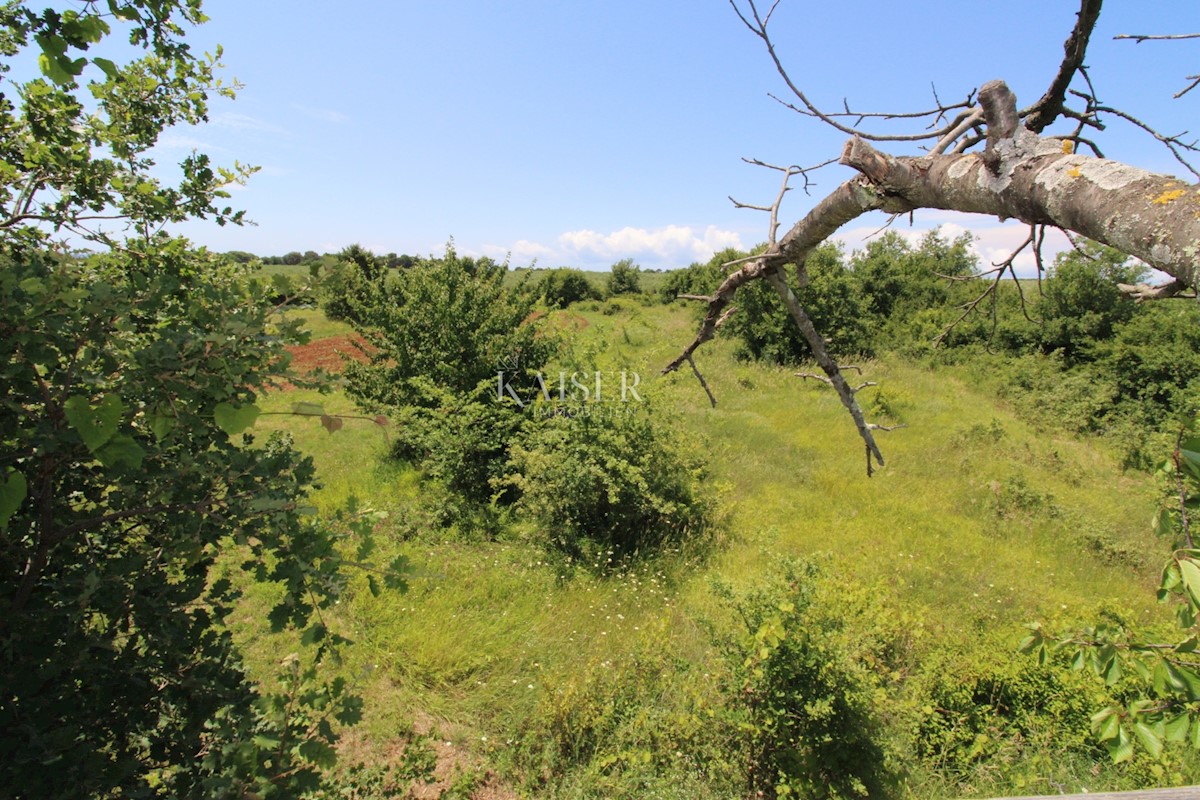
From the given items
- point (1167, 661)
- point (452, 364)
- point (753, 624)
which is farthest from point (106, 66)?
point (452, 364)

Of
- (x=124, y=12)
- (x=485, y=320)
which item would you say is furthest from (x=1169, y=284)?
(x=485, y=320)

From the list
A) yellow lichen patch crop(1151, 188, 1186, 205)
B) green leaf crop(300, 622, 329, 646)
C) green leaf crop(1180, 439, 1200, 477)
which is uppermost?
yellow lichen patch crop(1151, 188, 1186, 205)

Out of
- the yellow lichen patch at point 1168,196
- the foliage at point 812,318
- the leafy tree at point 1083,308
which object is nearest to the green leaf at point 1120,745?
the yellow lichen patch at point 1168,196

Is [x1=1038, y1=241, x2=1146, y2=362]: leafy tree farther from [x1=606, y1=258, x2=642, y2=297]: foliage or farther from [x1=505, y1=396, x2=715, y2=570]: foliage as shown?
[x1=606, y1=258, x2=642, y2=297]: foliage

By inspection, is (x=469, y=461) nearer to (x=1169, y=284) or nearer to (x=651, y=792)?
(x=651, y=792)

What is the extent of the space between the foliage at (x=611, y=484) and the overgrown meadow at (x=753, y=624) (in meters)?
0.11

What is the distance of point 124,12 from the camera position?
1331mm

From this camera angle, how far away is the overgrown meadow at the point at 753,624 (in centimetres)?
332

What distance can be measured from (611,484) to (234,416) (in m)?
5.37

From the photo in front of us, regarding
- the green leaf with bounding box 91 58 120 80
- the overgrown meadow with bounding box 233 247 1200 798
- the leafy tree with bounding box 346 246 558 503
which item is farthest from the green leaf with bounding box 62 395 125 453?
the leafy tree with bounding box 346 246 558 503

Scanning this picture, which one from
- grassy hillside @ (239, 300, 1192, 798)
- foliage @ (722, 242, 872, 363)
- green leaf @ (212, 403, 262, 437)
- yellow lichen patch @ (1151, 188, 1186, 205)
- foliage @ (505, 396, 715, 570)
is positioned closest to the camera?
yellow lichen patch @ (1151, 188, 1186, 205)

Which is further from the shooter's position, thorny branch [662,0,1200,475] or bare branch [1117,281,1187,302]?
bare branch [1117,281,1187,302]

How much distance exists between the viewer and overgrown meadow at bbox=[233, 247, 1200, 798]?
3320mm

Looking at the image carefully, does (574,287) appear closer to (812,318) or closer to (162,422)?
(812,318)
